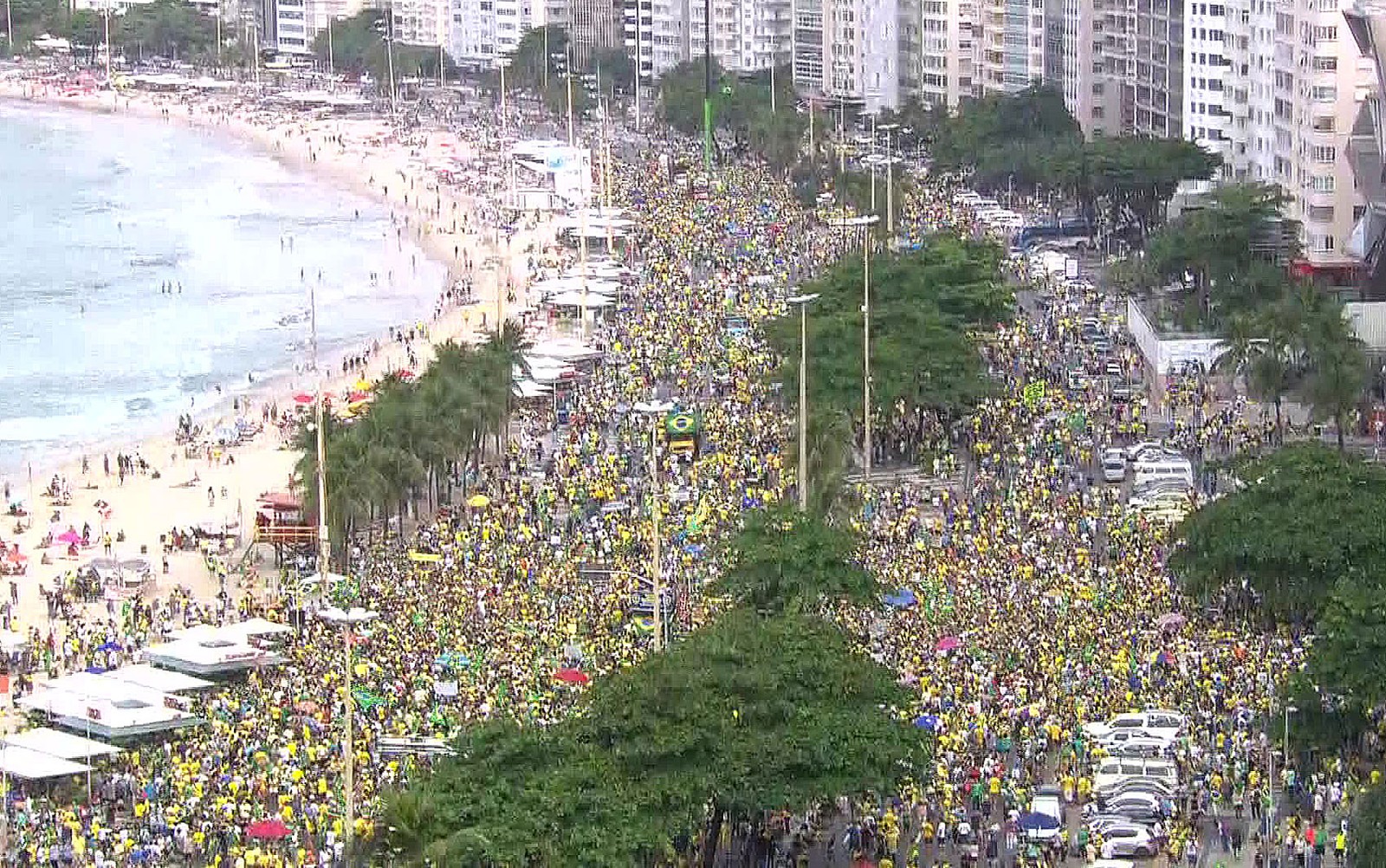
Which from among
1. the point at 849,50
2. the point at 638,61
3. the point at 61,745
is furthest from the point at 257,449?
the point at 638,61

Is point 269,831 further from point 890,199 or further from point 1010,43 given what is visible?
point 1010,43

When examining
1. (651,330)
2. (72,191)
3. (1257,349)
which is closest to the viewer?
(1257,349)

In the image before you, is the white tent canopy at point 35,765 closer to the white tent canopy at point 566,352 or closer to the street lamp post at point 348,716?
the street lamp post at point 348,716

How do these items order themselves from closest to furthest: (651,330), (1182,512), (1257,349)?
(1182,512) → (1257,349) → (651,330)

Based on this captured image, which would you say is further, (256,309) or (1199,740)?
(256,309)

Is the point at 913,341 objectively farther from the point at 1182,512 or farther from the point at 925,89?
the point at 925,89

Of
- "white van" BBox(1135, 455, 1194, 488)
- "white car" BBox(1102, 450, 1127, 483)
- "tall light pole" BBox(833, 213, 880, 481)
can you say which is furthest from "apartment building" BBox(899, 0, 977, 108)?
"white van" BBox(1135, 455, 1194, 488)

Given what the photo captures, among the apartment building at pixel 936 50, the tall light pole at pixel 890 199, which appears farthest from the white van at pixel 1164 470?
the apartment building at pixel 936 50

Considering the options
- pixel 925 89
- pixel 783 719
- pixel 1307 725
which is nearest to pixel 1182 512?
pixel 1307 725
